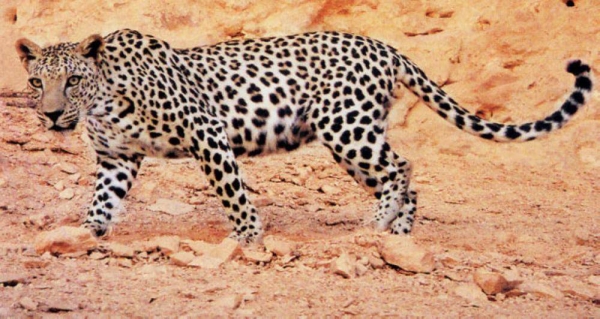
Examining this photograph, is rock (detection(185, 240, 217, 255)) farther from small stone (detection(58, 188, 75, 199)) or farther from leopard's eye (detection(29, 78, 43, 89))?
small stone (detection(58, 188, 75, 199))

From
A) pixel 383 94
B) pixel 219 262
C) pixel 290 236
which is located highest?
pixel 383 94

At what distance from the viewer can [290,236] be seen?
996 cm

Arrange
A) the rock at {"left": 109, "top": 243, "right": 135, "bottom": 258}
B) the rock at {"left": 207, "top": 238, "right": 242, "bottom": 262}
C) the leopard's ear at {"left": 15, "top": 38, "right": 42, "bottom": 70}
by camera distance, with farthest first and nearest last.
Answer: the leopard's ear at {"left": 15, "top": 38, "right": 42, "bottom": 70}
the rock at {"left": 109, "top": 243, "right": 135, "bottom": 258}
the rock at {"left": 207, "top": 238, "right": 242, "bottom": 262}

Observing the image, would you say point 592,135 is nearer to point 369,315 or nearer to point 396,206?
point 396,206

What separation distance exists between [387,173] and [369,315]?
2.99 m

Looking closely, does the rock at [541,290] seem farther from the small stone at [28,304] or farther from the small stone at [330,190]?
the small stone at [330,190]

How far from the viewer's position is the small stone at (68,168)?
11641 mm

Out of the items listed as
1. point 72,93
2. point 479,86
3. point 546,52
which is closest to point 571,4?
point 546,52

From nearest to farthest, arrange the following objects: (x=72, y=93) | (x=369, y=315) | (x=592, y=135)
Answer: (x=369, y=315) → (x=72, y=93) → (x=592, y=135)

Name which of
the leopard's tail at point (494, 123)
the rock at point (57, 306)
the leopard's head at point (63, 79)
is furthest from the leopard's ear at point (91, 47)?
the leopard's tail at point (494, 123)

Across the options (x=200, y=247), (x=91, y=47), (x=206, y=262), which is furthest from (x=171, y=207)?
(x=206, y=262)

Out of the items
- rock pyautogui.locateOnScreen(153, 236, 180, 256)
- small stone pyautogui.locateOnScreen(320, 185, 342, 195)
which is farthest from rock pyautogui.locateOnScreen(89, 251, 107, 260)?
small stone pyautogui.locateOnScreen(320, 185, 342, 195)

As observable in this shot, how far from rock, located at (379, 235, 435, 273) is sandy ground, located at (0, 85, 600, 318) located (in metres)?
0.09

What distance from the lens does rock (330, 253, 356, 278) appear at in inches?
299
